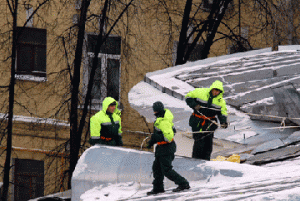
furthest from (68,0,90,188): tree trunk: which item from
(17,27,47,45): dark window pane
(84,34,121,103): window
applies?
(17,27,47,45): dark window pane

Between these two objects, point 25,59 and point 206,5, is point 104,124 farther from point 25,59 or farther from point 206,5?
point 206,5

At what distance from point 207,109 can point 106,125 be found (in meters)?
1.75

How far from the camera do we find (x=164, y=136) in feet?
22.9

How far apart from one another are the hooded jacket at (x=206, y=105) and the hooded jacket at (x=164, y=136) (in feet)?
5.67

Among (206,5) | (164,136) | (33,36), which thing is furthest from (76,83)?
(206,5)

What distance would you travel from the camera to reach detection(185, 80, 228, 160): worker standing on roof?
8711 millimetres

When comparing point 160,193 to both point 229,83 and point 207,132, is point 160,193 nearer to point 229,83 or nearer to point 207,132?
point 207,132

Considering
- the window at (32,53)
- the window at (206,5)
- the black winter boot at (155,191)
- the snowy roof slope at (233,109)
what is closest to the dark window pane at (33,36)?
the window at (32,53)

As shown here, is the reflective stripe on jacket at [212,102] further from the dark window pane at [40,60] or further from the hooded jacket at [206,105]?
the dark window pane at [40,60]

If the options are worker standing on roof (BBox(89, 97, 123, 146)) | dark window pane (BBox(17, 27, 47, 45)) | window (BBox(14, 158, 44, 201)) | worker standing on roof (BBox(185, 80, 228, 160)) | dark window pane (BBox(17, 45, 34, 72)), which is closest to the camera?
worker standing on roof (BBox(89, 97, 123, 146))

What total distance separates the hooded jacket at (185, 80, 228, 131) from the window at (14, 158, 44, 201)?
1039 centimetres

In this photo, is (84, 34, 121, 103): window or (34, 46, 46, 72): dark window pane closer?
(84, 34, 121, 103): window

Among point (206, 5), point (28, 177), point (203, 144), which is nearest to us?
point (203, 144)

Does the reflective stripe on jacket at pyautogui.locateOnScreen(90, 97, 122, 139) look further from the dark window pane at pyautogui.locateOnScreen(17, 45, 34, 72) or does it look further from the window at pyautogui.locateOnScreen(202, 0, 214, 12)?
the window at pyautogui.locateOnScreen(202, 0, 214, 12)
